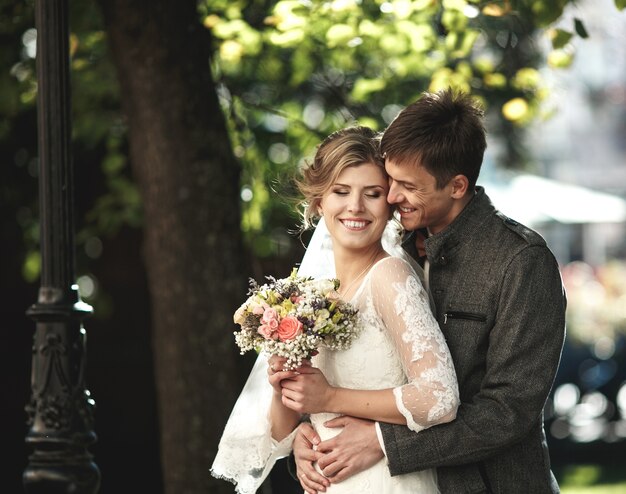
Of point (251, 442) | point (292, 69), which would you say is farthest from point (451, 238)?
point (292, 69)

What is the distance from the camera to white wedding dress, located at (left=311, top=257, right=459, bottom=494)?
3350mm

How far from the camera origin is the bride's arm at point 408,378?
334cm

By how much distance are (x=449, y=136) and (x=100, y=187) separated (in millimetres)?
7924

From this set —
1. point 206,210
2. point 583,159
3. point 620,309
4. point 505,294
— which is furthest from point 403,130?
point 583,159

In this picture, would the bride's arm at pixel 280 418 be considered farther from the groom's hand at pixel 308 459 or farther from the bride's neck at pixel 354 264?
the bride's neck at pixel 354 264

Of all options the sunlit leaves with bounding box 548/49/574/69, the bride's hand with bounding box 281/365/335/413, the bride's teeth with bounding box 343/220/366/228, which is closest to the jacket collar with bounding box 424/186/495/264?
the bride's teeth with bounding box 343/220/366/228

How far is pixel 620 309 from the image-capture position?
1228cm

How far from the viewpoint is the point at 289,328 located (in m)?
3.32

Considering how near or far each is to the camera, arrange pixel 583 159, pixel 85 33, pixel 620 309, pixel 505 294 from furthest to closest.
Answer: pixel 583 159 → pixel 620 309 → pixel 85 33 → pixel 505 294

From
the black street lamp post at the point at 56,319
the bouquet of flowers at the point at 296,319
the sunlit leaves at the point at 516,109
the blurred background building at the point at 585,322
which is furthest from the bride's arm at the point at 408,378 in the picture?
the blurred background building at the point at 585,322

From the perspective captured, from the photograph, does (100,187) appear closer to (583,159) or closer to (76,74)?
(76,74)

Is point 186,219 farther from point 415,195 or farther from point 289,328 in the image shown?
point 289,328

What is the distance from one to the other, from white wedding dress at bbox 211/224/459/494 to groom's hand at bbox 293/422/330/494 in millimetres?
39

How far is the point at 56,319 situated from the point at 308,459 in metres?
1.25
